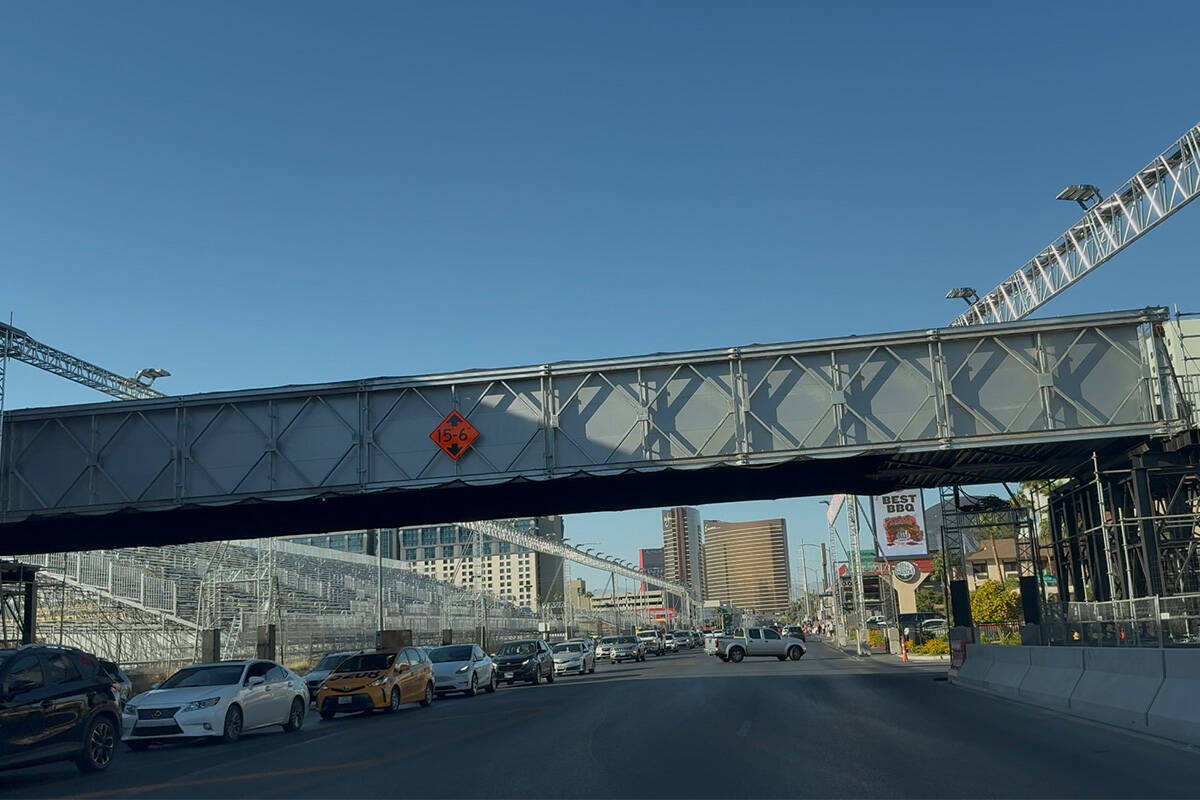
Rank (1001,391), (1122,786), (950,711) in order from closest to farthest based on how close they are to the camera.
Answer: (1122,786)
(950,711)
(1001,391)

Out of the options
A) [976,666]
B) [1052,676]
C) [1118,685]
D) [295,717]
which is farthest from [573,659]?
[1118,685]

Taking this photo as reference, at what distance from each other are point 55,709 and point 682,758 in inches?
338

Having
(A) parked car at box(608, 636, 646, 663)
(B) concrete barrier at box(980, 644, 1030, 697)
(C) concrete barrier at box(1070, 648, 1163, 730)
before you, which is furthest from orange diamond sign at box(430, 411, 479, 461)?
(A) parked car at box(608, 636, 646, 663)

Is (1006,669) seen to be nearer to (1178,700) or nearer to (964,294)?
(1178,700)

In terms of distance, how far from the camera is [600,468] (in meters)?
27.5

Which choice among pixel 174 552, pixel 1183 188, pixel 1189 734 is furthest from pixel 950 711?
pixel 174 552

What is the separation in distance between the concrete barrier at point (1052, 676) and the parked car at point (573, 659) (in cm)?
3078

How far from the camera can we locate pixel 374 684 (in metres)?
26.3

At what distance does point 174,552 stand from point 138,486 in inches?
1179

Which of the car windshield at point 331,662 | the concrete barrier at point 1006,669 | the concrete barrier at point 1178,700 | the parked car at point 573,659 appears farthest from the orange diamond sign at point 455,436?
the parked car at point 573,659

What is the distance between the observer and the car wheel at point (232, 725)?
20038 millimetres

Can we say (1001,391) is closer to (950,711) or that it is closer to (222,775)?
(950,711)

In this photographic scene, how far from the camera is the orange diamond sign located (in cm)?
2800

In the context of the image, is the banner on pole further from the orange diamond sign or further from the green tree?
the orange diamond sign
